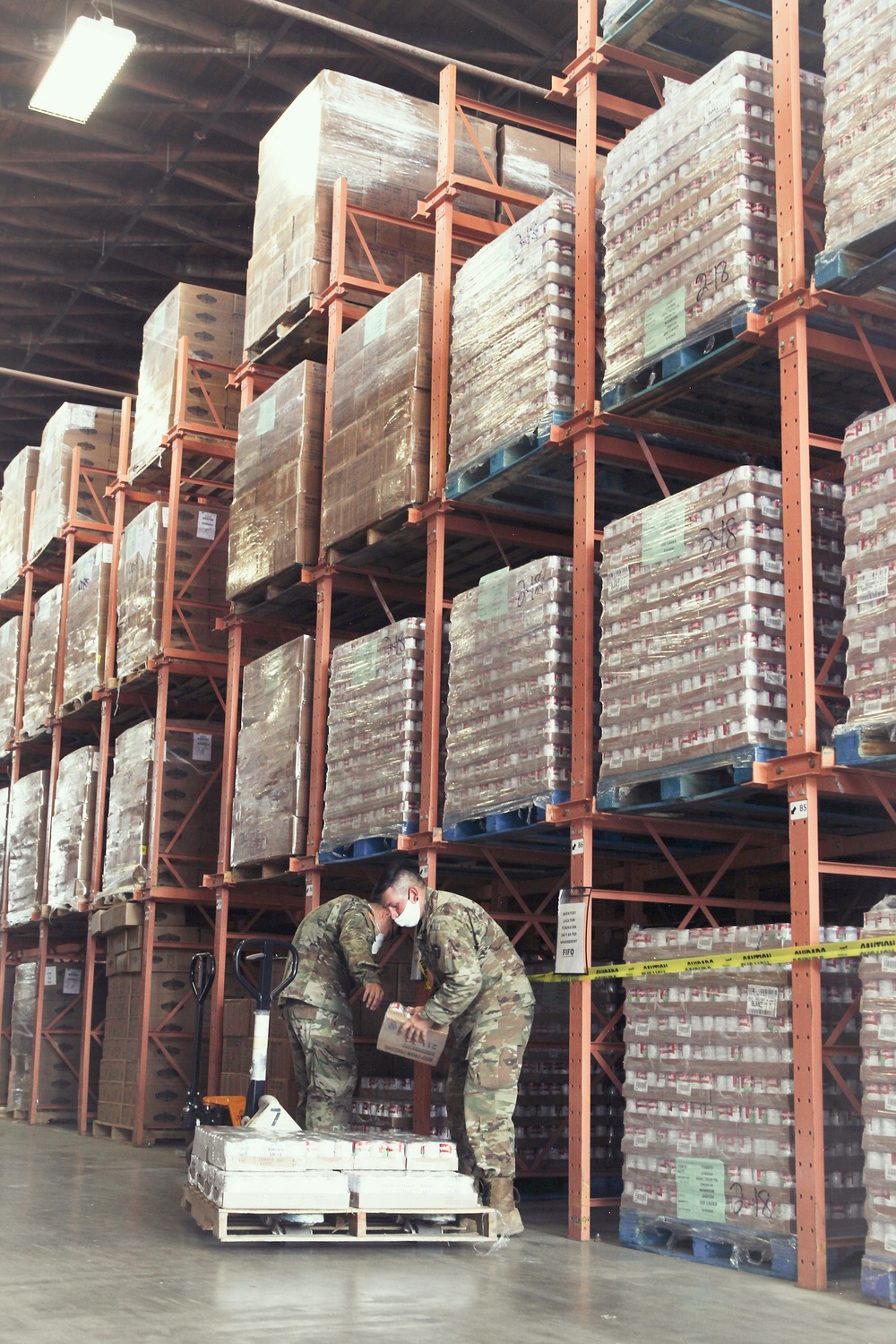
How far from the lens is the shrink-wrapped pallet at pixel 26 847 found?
17.8m

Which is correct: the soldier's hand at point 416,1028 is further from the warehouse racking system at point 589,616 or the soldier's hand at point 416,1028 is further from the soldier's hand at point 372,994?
the warehouse racking system at point 589,616

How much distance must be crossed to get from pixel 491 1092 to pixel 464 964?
0.69 metres

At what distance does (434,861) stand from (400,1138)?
8.01 feet

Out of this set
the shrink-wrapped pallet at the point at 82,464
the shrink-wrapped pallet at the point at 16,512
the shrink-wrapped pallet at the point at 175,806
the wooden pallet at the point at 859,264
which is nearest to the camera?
the wooden pallet at the point at 859,264

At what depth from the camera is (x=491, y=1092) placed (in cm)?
752

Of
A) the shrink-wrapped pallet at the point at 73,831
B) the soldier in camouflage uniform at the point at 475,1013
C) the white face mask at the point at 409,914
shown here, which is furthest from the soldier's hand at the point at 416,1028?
the shrink-wrapped pallet at the point at 73,831

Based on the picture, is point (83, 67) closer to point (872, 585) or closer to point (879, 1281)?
point (872, 585)

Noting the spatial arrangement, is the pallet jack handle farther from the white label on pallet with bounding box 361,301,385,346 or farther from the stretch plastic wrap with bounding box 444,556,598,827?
the white label on pallet with bounding box 361,301,385,346

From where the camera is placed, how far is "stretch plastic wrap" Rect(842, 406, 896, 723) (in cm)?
628

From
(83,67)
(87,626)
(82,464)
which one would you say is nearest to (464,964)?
(83,67)

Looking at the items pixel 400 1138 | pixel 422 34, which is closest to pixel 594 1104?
pixel 400 1138

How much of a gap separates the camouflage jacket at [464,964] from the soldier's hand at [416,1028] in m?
0.04

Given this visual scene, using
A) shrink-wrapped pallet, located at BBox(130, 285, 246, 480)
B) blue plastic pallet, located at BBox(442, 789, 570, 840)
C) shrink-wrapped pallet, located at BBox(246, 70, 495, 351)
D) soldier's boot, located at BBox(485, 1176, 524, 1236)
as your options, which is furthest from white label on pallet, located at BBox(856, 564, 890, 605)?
shrink-wrapped pallet, located at BBox(130, 285, 246, 480)

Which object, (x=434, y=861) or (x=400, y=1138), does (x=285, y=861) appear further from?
(x=400, y=1138)
